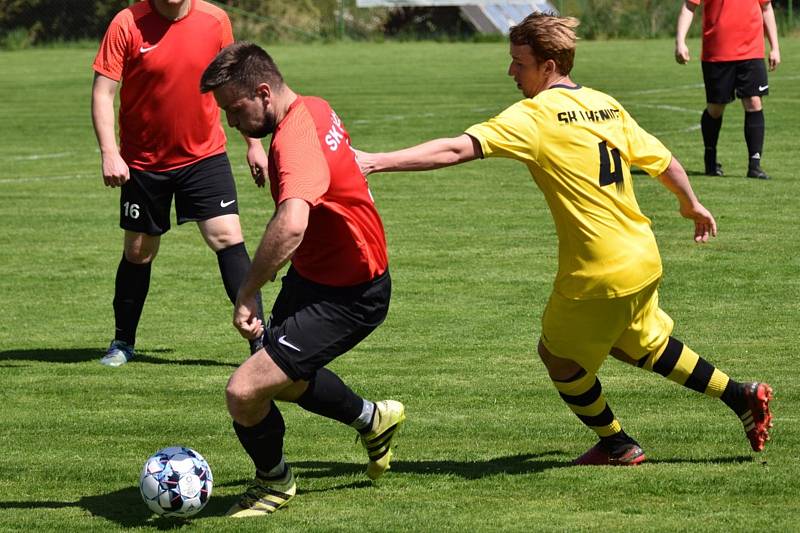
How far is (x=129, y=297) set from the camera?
8.84 metres

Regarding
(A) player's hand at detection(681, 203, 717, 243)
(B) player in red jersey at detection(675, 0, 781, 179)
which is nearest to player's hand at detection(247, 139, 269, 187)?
(A) player's hand at detection(681, 203, 717, 243)

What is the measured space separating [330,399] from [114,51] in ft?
10.6

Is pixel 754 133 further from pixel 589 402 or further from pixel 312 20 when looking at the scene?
pixel 312 20

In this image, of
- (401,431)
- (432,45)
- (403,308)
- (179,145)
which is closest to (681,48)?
(403,308)

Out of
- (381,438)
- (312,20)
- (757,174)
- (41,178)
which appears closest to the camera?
(381,438)

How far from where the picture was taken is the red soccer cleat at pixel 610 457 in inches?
245

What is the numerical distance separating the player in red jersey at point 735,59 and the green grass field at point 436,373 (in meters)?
0.55

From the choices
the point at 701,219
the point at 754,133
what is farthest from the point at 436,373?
the point at 754,133

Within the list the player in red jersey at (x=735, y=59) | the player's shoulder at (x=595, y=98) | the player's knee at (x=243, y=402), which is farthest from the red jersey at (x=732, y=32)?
the player's knee at (x=243, y=402)

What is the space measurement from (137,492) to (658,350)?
2.32 m

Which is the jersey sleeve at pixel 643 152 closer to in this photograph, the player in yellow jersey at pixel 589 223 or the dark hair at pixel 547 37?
the player in yellow jersey at pixel 589 223

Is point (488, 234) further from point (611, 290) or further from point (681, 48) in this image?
point (611, 290)

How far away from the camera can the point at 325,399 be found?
5.96 metres

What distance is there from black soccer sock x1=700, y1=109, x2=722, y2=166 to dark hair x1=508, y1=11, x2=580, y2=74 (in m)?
9.34
